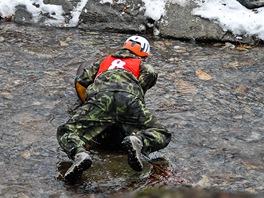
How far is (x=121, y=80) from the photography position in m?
4.91

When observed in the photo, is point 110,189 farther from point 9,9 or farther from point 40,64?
point 9,9

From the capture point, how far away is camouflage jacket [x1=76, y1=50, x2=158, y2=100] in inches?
191

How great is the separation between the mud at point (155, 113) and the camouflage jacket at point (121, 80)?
658mm

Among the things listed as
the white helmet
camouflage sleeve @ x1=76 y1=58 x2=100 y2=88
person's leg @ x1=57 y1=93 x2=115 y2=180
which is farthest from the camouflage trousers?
the white helmet

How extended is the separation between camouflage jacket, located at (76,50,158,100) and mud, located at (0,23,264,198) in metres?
0.66

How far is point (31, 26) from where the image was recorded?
9.47 meters

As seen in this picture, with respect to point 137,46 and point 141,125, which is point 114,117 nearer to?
point 141,125

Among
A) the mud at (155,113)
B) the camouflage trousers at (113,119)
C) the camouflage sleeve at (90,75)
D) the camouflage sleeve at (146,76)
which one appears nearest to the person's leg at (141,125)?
the camouflage trousers at (113,119)

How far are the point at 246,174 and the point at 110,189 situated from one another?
1.31 m

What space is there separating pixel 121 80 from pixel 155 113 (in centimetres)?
137

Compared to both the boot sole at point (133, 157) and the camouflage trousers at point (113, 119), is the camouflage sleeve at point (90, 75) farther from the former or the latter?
the boot sole at point (133, 157)

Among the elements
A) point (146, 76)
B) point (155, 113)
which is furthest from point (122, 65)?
point (155, 113)

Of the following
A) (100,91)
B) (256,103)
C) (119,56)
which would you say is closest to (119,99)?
(100,91)

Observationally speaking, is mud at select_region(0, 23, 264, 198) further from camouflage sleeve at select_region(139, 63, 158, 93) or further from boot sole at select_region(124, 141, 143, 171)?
camouflage sleeve at select_region(139, 63, 158, 93)
